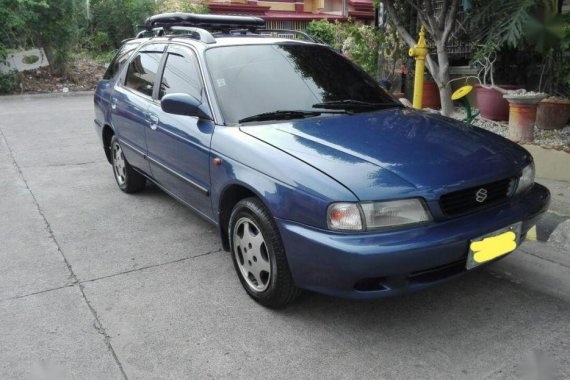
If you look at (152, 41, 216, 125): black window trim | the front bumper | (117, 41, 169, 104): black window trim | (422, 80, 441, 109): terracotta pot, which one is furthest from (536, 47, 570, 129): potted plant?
(117, 41, 169, 104): black window trim

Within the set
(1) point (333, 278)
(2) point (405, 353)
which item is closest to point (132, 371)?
(1) point (333, 278)

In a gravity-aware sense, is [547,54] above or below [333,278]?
above

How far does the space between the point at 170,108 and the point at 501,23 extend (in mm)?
4375

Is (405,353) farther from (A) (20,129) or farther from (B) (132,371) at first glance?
(A) (20,129)

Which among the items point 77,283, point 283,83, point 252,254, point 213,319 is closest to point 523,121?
point 283,83

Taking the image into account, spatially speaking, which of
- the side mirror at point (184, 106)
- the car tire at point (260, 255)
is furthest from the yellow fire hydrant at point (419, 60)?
the car tire at point (260, 255)

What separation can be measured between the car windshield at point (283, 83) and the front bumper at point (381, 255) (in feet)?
3.62

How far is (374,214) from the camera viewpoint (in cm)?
256

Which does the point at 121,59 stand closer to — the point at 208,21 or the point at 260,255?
the point at 208,21

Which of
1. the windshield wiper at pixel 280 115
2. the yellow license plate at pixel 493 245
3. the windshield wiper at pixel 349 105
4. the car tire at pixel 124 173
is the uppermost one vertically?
the windshield wiper at pixel 349 105

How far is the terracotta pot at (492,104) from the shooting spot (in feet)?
22.3

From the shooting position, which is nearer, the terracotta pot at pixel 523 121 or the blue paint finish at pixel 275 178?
the blue paint finish at pixel 275 178

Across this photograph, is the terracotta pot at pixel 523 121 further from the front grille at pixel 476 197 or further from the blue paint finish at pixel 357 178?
the front grille at pixel 476 197

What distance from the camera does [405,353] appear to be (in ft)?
8.89
